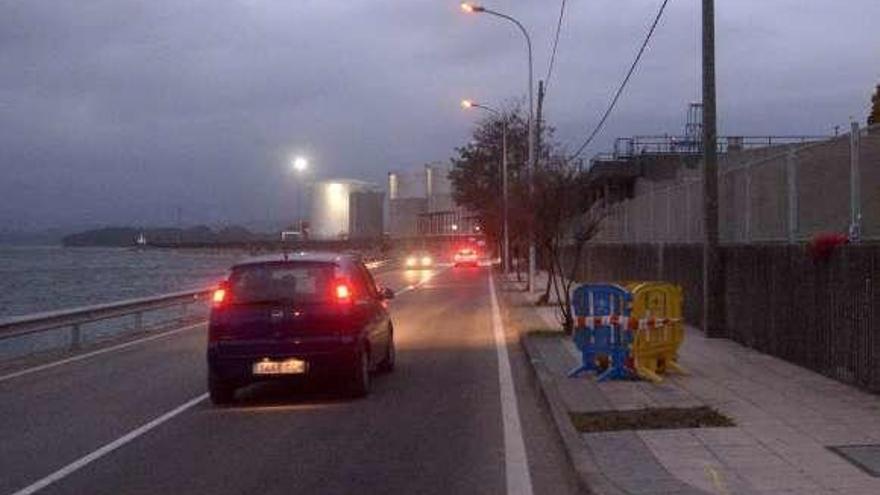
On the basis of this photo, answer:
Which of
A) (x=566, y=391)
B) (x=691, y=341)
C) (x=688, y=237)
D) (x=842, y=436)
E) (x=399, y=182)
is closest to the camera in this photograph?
(x=842, y=436)

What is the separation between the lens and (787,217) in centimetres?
1733

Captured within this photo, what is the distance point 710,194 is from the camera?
20.3 metres

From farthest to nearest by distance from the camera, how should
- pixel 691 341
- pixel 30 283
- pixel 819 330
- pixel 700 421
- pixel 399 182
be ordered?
1. pixel 399 182
2. pixel 30 283
3. pixel 691 341
4. pixel 819 330
5. pixel 700 421

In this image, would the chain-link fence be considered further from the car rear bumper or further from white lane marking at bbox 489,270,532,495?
the car rear bumper

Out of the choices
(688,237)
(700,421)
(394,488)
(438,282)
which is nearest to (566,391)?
(700,421)

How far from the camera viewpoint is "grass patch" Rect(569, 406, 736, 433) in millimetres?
11445

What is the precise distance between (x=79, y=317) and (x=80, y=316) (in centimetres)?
4

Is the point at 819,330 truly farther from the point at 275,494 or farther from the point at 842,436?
the point at 275,494

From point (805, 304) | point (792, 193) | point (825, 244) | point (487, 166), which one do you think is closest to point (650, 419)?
Answer: point (825, 244)

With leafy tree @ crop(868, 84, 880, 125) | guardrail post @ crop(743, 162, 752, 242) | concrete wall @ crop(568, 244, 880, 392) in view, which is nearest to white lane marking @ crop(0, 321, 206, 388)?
concrete wall @ crop(568, 244, 880, 392)

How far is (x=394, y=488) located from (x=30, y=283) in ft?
111

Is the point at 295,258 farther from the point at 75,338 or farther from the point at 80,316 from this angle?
the point at 75,338

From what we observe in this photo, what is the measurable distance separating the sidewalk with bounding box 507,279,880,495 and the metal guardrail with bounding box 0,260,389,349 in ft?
28.0

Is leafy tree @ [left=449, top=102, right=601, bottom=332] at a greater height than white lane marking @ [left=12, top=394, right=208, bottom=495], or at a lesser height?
greater
